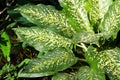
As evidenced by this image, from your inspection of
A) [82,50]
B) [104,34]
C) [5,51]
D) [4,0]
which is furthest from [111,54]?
[4,0]

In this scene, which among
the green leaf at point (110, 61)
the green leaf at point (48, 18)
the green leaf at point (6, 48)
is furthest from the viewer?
the green leaf at point (6, 48)

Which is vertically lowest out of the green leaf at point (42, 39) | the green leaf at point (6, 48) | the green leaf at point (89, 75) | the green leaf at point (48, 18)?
the green leaf at point (6, 48)

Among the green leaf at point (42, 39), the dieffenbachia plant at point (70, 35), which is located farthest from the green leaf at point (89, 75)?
the green leaf at point (42, 39)

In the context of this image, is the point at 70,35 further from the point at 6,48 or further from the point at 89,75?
the point at 6,48

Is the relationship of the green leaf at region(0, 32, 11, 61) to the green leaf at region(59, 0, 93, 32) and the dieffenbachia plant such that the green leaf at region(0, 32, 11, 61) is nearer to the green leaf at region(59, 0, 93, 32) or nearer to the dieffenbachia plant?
the dieffenbachia plant

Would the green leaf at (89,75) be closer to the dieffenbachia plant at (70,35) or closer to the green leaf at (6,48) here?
the dieffenbachia plant at (70,35)

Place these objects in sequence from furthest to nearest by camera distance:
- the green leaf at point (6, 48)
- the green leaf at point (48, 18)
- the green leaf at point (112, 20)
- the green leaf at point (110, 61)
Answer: the green leaf at point (6, 48) < the green leaf at point (48, 18) < the green leaf at point (112, 20) < the green leaf at point (110, 61)

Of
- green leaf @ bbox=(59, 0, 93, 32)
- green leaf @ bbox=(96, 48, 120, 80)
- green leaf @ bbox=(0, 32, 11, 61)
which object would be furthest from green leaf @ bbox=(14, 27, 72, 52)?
green leaf @ bbox=(0, 32, 11, 61)
